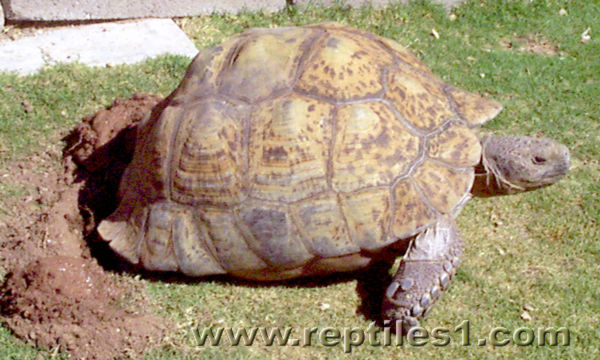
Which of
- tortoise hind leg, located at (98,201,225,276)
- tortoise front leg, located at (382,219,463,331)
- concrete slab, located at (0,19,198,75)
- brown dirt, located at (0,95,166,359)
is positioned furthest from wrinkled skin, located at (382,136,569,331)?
concrete slab, located at (0,19,198,75)

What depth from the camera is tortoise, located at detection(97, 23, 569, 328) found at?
3871 mm

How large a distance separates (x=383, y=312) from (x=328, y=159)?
3.02 ft

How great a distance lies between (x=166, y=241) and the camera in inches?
163

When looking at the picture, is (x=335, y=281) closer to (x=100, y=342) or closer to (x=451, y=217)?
(x=451, y=217)

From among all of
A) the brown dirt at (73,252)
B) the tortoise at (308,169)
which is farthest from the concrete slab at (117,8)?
the tortoise at (308,169)

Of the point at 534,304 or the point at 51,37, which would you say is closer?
the point at 534,304

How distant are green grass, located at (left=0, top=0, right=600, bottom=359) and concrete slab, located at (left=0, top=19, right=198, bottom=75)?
0.19 m

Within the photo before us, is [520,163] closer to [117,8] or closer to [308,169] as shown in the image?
[308,169]

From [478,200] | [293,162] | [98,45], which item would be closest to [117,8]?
[98,45]

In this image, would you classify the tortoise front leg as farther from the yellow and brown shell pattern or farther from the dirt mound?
the dirt mound

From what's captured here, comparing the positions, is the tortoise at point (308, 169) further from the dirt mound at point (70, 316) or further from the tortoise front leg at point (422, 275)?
the dirt mound at point (70, 316)

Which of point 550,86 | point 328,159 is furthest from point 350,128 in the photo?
point 550,86

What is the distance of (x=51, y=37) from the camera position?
20.3ft

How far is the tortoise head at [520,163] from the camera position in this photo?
4.30 metres
